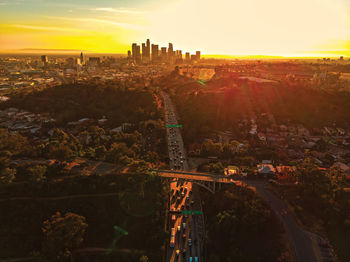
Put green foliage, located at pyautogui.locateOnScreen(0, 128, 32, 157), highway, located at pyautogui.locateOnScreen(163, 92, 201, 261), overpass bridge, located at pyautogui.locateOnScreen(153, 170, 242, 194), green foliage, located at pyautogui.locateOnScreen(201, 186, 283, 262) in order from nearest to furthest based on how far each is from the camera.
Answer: green foliage, located at pyautogui.locateOnScreen(201, 186, 283, 262), highway, located at pyautogui.locateOnScreen(163, 92, 201, 261), overpass bridge, located at pyautogui.locateOnScreen(153, 170, 242, 194), green foliage, located at pyautogui.locateOnScreen(0, 128, 32, 157)

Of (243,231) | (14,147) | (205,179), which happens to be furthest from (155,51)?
(243,231)

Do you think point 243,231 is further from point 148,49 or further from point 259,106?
point 148,49

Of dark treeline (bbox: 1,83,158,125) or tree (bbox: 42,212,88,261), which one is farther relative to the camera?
dark treeline (bbox: 1,83,158,125)

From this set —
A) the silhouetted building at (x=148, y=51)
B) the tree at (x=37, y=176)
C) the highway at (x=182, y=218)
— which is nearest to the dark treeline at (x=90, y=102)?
the highway at (x=182, y=218)

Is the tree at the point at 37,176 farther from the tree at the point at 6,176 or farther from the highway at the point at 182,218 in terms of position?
the highway at the point at 182,218

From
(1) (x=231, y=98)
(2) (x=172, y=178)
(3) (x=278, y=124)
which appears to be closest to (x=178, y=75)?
(1) (x=231, y=98)

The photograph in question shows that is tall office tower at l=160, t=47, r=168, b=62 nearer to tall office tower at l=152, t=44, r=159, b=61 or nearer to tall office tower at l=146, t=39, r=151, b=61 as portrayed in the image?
tall office tower at l=152, t=44, r=159, b=61

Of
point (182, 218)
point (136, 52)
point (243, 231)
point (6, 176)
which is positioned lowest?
point (182, 218)

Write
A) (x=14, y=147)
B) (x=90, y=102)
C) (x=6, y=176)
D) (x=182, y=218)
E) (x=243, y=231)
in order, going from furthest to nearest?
(x=90, y=102) < (x=14, y=147) < (x=182, y=218) < (x=6, y=176) < (x=243, y=231)

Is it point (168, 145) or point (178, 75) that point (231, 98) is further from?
point (178, 75)

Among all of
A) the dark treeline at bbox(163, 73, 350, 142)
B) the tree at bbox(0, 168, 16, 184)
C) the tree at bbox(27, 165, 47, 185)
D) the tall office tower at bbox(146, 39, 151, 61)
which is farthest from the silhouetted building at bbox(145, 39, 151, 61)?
the tree at bbox(0, 168, 16, 184)
